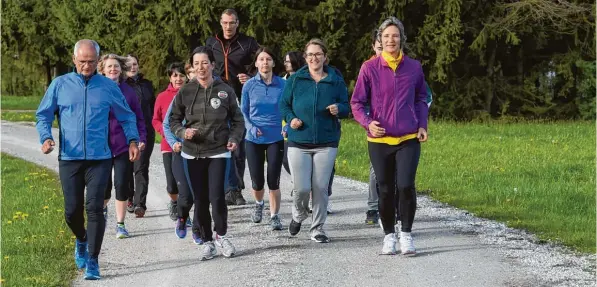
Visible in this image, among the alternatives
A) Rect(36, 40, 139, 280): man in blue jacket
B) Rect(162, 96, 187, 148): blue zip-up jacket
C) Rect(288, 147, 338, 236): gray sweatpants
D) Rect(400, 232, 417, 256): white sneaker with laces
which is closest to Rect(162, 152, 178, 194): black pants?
Rect(162, 96, 187, 148): blue zip-up jacket

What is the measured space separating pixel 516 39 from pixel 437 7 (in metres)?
2.27

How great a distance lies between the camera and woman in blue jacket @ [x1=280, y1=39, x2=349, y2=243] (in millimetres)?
8977

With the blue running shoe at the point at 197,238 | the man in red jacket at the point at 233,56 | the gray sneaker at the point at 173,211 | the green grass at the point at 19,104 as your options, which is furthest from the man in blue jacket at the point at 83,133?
the green grass at the point at 19,104

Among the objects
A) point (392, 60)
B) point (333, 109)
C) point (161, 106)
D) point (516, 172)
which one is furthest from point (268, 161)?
point (516, 172)

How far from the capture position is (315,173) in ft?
30.0

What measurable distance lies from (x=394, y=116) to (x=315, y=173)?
123 centimetres

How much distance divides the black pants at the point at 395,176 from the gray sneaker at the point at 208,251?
58.7 inches

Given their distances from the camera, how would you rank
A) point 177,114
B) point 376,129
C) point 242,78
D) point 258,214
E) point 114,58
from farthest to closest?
1. point 242,78
2. point 258,214
3. point 114,58
4. point 177,114
5. point 376,129

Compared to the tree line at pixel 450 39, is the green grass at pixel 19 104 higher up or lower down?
lower down

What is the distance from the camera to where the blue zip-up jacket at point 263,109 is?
32.8ft

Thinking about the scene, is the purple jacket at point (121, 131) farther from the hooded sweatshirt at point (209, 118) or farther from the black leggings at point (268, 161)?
the black leggings at point (268, 161)

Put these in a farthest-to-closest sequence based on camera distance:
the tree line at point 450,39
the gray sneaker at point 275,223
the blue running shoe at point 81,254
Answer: the tree line at point 450,39, the gray sneaker at point 275,223, the blue running shoe at point 81,254

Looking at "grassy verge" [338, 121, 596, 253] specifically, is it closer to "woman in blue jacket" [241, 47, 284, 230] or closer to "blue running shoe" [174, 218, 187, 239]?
"woman in blue jacket" [241, 47, 284, 230]

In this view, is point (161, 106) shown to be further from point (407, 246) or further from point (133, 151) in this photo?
point (407, 246)
